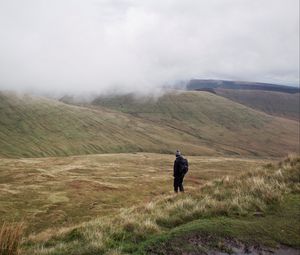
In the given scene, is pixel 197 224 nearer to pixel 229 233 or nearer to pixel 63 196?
pixel 229 233

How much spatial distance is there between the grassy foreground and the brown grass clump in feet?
Result: 3.19

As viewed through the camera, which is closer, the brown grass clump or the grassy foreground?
the brown grass clump

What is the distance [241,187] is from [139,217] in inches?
238

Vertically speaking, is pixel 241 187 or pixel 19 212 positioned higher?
pixel 241 187

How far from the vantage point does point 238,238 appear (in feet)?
45.3

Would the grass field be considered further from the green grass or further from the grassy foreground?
the green grass

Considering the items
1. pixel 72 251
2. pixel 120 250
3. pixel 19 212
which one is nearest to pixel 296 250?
pixel 120 250

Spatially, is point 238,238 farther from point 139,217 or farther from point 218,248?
point 139,217

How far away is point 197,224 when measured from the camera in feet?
49.3

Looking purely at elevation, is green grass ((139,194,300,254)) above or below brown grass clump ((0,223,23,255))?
below

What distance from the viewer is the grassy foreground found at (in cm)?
1324

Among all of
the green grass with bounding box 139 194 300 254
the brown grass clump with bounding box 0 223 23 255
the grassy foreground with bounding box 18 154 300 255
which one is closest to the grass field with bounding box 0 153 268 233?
the grassy foreground with bounding box 18 154 300 255

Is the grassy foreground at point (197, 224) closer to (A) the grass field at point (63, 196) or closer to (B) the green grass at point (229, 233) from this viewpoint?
(B) the green grass at point (229, 233)

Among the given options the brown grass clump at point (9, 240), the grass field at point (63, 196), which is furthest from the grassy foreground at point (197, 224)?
the grass field at point (63, 196)
